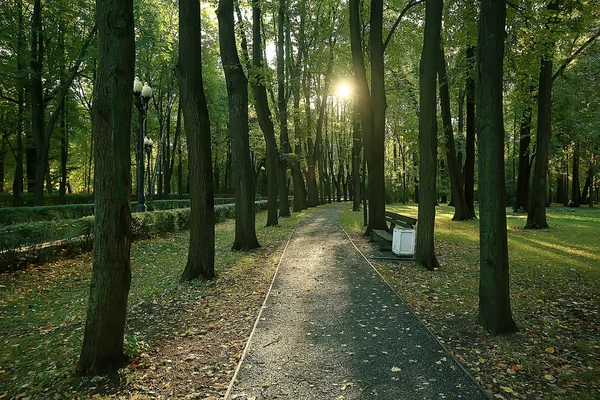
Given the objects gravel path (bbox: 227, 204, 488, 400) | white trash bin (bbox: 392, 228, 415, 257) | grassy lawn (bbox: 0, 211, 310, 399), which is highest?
white trash bin (bbox: 392, 228, 415, 257)

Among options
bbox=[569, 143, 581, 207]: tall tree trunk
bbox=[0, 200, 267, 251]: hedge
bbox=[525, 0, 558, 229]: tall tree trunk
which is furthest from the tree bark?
bbox=[569, 143, 581, 207]: tall tree trunk

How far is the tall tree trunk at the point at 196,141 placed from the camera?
7.11 metres

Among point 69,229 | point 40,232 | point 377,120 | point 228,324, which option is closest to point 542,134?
point 377,120

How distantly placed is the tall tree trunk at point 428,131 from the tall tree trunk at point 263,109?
231 inches

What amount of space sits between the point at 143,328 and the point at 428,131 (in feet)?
21.1

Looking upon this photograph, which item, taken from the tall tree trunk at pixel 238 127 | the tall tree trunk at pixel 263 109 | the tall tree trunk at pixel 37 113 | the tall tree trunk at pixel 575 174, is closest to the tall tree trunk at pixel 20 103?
the tall tree trunk at pixel 37 113

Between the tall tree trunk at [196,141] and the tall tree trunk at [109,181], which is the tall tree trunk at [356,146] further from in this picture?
the tall tree trunk at [109,181]

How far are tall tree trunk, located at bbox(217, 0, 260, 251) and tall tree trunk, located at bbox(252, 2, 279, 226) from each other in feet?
6.38

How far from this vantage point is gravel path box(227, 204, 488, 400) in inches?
127

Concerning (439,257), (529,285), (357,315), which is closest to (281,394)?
(357,315)

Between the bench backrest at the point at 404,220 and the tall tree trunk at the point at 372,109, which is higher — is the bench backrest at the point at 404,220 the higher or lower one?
the lower one

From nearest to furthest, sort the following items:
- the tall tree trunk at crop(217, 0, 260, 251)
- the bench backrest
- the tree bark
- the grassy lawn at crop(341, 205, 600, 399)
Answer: the grassy lawn at crop(341, 205, 600, 399) < the bench backrest < the tall tree trunk at crop(217, 0, 260, 251) < the tree bark

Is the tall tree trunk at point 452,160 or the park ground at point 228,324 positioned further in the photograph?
the tall tree trunk at point 452,160

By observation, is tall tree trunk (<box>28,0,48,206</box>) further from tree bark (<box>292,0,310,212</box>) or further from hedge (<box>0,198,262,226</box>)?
tree bark (<box>292,0,310,212</box>)
